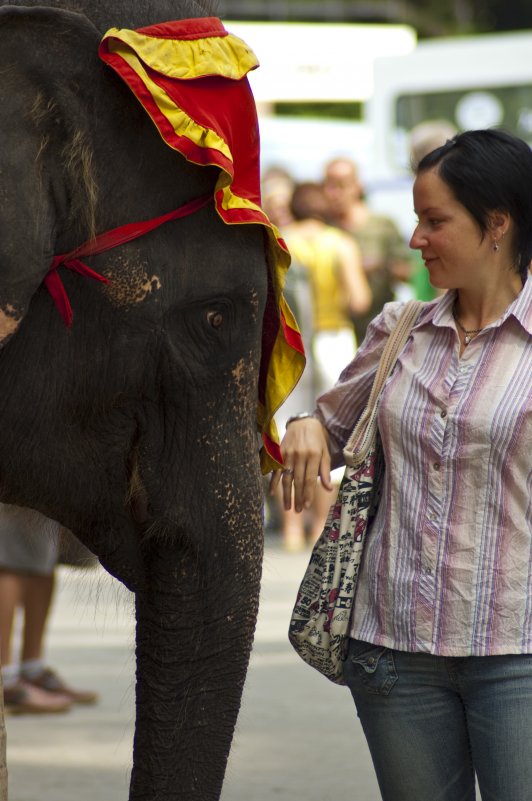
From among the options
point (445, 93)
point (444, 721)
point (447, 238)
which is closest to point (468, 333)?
point (447, 238)

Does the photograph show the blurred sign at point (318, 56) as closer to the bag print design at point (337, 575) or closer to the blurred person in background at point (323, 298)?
the blurred person in background at point (323, 298)

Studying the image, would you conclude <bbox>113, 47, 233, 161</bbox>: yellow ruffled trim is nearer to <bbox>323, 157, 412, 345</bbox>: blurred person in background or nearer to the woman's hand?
the woman's hand

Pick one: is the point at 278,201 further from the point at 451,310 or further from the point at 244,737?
the point at 451,310

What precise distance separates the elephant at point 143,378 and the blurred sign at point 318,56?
41.4ft

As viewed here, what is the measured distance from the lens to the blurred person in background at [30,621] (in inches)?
251

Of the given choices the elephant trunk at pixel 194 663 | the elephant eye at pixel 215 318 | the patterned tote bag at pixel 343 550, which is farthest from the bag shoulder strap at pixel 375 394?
the elephant eye at pixel 215 318

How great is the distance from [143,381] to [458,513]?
2.27 ft

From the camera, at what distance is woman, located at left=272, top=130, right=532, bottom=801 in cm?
323

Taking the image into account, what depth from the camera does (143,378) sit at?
331 cm

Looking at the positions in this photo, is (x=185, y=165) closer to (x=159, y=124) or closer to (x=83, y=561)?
(x=159, y=124)

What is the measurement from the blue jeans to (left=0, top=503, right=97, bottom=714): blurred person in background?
3.04m

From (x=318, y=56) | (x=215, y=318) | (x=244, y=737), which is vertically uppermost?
(x=318, y=56)

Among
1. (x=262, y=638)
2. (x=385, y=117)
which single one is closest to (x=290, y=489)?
(x=262, y=638)

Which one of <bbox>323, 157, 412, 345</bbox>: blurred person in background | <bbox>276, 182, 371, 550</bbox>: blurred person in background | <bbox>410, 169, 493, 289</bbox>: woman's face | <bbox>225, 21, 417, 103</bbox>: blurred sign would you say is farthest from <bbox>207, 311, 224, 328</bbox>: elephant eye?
<bbox>225, 21, 417, 103</bbox>: blurred sign
